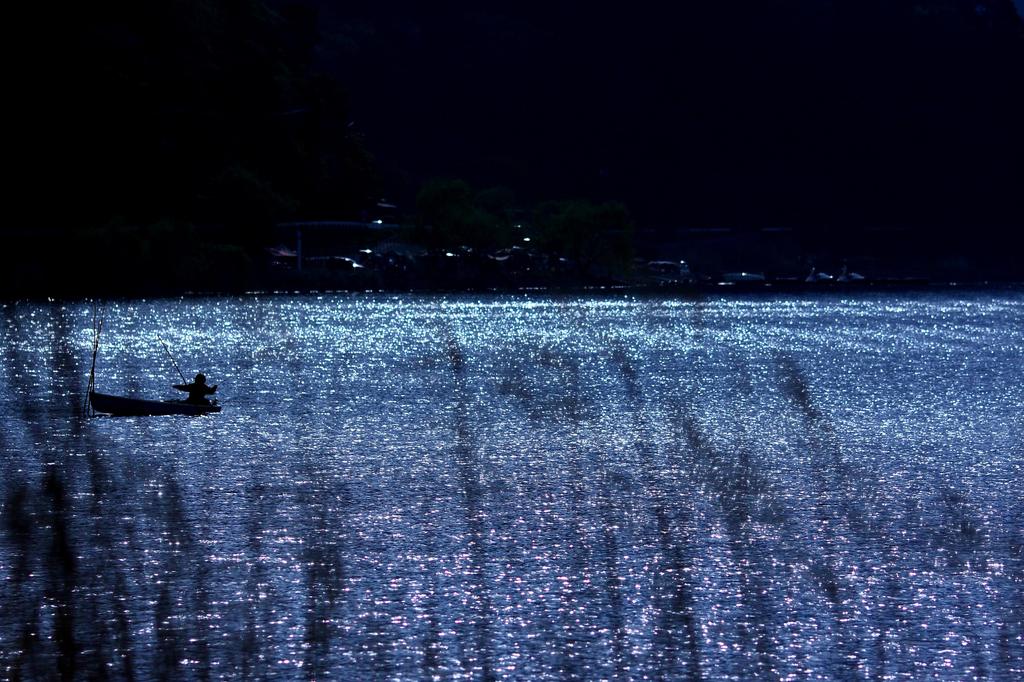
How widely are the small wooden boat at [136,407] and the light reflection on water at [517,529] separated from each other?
15.2 inches

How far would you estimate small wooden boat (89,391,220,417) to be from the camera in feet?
136

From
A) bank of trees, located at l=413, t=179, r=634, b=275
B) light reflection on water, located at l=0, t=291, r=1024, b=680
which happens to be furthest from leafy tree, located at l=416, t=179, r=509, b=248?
light reflection on water, located at l=0, t=291, r=1024, b=680

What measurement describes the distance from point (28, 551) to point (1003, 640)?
14.0 metres

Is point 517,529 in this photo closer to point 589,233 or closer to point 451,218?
point 451,218

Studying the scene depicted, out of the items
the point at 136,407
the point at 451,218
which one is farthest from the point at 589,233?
A: the point at 136,407

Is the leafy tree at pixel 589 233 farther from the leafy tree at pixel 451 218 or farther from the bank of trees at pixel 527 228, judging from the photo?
the leafy tree at pixel 451 218

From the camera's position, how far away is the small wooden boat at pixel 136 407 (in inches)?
1626

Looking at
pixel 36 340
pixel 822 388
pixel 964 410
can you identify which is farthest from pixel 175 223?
pixel 964 410

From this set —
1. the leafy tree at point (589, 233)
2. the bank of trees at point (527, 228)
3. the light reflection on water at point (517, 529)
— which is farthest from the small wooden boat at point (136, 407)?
the leafy tree at point (589, 233)

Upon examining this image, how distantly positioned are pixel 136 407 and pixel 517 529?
1947cm

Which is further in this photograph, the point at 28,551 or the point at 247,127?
the point at 247,127

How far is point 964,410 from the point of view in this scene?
4688 centimetres

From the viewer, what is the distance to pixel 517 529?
25078 millimetres

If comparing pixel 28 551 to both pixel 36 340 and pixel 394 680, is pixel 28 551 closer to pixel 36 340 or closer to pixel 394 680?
pixel 394 680
